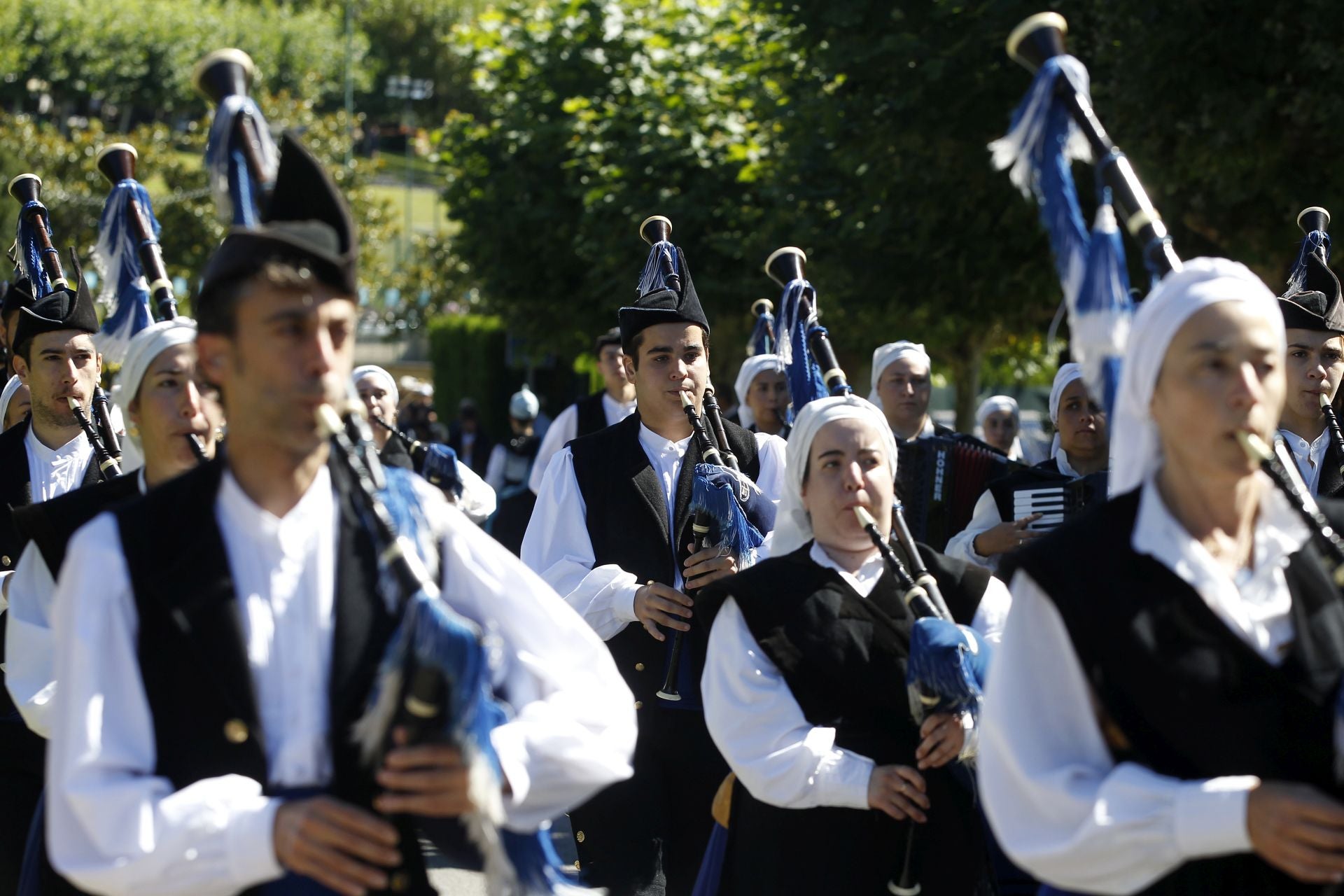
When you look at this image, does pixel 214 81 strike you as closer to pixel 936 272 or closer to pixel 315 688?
pixel 315 688

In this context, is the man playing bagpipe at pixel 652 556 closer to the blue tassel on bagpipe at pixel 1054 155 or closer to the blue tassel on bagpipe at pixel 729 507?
the blue tassel on bagpipe at pixel 729 507

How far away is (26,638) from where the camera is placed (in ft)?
14.4

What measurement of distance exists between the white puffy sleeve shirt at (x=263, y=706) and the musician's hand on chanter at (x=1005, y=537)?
363 centimetres

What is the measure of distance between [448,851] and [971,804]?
1.62m

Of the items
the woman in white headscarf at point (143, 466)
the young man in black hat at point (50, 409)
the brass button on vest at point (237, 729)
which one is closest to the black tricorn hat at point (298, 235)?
the brass button on vest at point (237, 729)

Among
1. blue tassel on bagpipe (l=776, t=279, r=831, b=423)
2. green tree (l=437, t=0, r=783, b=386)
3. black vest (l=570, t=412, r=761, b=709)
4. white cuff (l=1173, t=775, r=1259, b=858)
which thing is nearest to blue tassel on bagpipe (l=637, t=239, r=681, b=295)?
blue tassel on bagpipe (l=776, t=279, r=831, b=423)

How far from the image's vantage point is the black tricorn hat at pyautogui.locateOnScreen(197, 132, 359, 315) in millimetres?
3006

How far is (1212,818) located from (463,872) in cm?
536

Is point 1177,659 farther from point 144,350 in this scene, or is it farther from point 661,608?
point 661,608

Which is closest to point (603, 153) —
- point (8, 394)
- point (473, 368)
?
point (8, 394)

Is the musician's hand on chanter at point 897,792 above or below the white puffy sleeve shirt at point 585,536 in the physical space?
below

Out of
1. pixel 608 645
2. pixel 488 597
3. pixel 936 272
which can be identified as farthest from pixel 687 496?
pixel 936 272

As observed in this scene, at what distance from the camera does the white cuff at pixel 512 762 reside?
3.04 metres

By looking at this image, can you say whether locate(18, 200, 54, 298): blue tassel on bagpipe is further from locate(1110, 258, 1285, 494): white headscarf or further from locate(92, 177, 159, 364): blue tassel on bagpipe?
locate(1110, 258, 1285, 494): white headscarf
